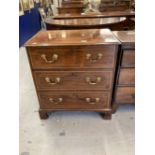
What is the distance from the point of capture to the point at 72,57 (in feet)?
4.78

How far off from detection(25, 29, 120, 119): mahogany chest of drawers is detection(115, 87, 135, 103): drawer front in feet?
0.27

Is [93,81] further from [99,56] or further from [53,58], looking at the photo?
[53,58]

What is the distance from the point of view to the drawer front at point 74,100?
5.36 ft

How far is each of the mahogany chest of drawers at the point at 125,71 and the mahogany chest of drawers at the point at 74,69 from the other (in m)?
0.07

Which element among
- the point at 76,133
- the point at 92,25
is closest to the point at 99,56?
the point at 76,133

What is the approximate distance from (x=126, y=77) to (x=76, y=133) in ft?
2.10

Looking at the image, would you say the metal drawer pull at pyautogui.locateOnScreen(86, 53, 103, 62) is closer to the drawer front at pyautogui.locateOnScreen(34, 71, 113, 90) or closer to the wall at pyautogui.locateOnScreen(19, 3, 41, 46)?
the drawer front at pyautogui.locateOnScreen(34, 71, 113, 90)

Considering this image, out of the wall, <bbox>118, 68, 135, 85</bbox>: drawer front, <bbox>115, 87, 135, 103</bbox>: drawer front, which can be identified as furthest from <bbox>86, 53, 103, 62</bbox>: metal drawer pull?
the wall

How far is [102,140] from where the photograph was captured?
4.97ft

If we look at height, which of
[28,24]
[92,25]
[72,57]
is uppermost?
[28,24]

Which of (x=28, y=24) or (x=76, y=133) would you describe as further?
(x=28, y=24)

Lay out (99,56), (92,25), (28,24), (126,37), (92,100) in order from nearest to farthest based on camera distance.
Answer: (99,56) < (126,37) < (92,100) < (92,25) < (28,24)

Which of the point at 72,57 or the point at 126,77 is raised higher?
the point at 72,57
